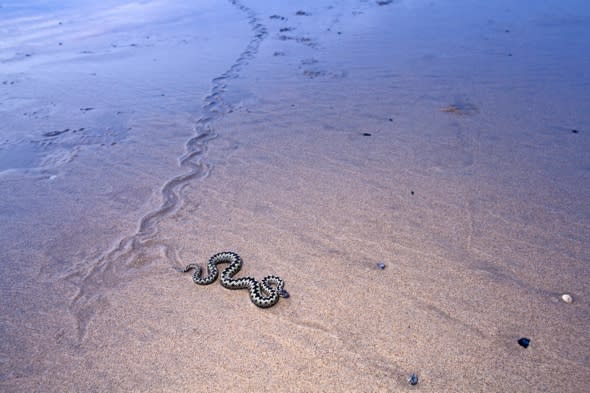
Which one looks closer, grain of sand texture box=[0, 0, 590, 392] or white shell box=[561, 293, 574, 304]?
grain of sand texture box=[0, 0, 590, 392]

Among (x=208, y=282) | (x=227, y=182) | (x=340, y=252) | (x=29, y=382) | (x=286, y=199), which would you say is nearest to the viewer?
(x=29, y=382)

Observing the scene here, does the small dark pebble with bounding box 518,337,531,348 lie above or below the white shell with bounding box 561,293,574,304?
below

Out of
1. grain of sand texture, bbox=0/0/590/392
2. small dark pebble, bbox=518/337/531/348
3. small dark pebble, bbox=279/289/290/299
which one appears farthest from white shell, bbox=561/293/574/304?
small dark pebble, bbox=279/289/290/299

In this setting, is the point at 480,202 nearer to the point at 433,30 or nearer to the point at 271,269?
the point at 271,269

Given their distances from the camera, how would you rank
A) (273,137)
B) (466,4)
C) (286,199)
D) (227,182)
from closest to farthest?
1. (286,199)
2. (227,182)
3. (273,137)
4. (466,4)

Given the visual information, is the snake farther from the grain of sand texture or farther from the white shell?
the white shell

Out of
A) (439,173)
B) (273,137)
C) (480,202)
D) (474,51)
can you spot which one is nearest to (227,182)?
(273,137)

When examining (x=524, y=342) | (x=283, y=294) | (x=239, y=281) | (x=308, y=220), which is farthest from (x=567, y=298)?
(x=239, y=281)
